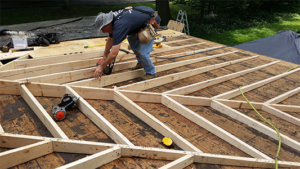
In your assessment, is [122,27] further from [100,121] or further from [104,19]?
[100,121]

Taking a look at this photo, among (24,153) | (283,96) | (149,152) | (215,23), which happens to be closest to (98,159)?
(149,152)

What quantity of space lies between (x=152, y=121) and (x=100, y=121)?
0.68 meters

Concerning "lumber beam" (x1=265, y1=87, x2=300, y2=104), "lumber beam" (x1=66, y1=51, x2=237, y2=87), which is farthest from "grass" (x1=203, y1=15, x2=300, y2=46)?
"lumber beam" (x1=66, y1=51, x2=237, y2=87)

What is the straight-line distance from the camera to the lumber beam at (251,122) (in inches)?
111

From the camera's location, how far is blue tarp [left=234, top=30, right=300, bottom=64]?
26.9ft

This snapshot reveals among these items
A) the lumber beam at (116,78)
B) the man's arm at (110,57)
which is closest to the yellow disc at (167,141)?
the man's arm at (110,57)

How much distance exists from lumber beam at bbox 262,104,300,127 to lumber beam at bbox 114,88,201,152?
5.94ft

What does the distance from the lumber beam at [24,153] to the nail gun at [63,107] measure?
64 centimetres

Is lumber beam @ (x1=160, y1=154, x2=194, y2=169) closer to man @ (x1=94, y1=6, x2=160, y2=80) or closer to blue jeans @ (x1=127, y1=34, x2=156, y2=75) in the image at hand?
man @ (x1=94, y1=6, x2=160, y2=80)

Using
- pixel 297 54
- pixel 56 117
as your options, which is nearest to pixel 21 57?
pixel 56 117

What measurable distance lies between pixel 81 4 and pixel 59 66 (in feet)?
45.4

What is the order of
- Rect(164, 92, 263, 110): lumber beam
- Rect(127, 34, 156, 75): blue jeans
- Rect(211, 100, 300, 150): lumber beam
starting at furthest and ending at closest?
Rect(127, 34, 156, 75): blue jeans, Rect(164, 92, 263, 110): lumber beam, Rect(211, 100, 300, 150): lumber beam

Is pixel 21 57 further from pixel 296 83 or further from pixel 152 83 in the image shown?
pixel 296 83

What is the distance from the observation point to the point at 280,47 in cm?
855
